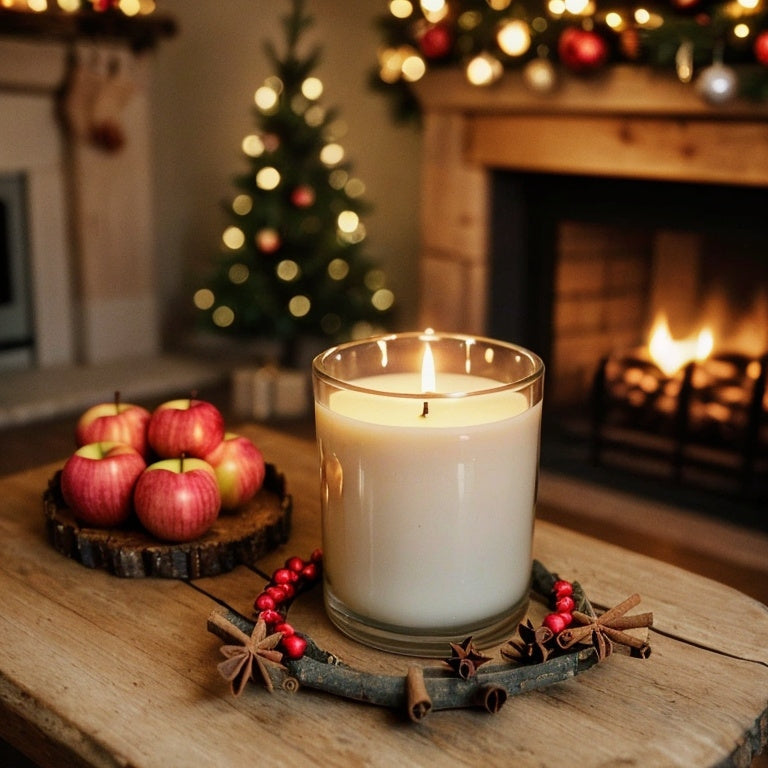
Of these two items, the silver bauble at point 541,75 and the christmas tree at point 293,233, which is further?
the christmas tree at point 293,233

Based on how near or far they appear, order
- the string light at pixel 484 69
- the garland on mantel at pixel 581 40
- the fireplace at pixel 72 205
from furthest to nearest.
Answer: the fireplace at pixel 72 205
the string light at pixel 484 69
the garland on mantel at pixel 581 40

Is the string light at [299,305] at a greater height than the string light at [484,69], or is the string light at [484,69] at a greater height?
the string light at [484,69]

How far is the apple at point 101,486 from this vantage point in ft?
3.23

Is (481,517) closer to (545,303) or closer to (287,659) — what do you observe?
(287,659)

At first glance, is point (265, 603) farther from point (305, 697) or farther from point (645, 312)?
point (645, 312)

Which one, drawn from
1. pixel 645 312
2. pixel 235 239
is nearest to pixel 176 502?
pixel 645 312

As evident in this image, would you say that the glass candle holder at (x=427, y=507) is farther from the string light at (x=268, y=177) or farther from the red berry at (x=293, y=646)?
the string light at (x=268, y=177)

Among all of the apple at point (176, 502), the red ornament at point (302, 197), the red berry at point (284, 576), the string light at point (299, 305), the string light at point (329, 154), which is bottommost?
the string light at point (299, 305)

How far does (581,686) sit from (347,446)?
269 mm

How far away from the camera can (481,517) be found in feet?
2.56

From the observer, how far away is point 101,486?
0.99 metres

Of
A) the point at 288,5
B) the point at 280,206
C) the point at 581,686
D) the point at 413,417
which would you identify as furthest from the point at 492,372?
the point at 288,5

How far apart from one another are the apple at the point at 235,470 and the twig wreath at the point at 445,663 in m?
0.23

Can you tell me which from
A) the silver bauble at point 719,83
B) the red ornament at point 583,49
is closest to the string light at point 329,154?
the red ornament at point 583,49
